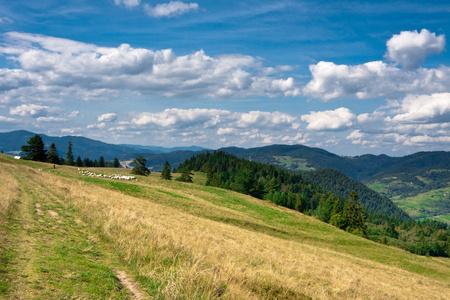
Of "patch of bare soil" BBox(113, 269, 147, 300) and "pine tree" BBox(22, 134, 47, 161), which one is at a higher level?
"pine tree" BBox(22, 134, 47, 161)

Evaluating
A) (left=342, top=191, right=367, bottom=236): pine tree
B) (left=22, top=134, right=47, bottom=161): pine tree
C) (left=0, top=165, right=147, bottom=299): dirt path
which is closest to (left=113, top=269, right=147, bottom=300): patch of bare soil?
(left=0, top=165, right=147, bottom=299): dirt path

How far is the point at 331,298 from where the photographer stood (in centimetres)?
1119

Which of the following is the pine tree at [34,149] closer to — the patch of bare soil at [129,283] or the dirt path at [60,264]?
the dirt path at [60,264]

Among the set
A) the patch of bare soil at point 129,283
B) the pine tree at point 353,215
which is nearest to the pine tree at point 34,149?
the patch of bare soil at point 129,283

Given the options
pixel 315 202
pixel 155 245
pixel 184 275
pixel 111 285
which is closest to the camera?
pixel 111 285

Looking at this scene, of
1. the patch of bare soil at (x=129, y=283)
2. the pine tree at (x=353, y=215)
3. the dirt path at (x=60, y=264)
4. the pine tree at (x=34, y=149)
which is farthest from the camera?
the pine tree at (x=34, y=149)

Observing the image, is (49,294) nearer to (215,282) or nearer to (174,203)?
(215,282)

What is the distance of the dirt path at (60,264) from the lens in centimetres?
647

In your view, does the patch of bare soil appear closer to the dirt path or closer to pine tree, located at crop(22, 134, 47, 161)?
the dirt path

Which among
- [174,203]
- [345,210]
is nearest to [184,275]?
[174,203]

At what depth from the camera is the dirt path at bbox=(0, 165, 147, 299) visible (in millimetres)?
6469

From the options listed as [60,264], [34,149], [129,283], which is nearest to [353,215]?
[129,283]

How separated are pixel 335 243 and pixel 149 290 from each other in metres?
40.0

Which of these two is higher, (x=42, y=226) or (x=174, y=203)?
(x=42, y=226)
